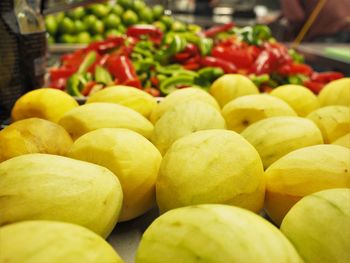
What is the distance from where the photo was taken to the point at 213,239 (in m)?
0.44

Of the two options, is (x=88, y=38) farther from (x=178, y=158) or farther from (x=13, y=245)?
(x=13, y=245)

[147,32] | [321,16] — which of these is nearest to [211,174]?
[147,32]

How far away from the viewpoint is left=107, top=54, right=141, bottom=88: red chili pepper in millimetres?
1493

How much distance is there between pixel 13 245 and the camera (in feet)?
1.37

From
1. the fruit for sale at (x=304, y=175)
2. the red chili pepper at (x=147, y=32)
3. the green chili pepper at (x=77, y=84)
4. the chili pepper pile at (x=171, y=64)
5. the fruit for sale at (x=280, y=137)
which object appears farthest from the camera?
the red chili pepper at (x=147, y=32)

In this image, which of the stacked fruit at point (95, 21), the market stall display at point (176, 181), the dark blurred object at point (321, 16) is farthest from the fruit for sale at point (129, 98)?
the dark blurred object at point (321, 16)

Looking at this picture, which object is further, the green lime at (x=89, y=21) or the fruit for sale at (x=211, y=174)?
the green lime at (x=89, y=21)

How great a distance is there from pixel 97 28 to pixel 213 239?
7.88 ft

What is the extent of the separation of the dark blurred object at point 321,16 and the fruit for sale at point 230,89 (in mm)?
2393

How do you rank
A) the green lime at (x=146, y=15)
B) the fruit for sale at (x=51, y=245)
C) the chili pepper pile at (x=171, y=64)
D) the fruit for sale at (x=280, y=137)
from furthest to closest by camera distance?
the green lime at (x=146, y=15), the chili pepper pile at (x=171, y=64), the fruit for sale at (x=280, y=137), the fruit for sale at (x=51, y=245)

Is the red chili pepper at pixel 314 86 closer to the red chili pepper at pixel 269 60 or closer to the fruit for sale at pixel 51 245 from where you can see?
the red chili pepper at pixel 269 60

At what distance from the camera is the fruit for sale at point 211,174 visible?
59cm

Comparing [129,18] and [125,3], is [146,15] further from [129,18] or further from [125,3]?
[125,3]

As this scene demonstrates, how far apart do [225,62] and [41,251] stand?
1326 mm
